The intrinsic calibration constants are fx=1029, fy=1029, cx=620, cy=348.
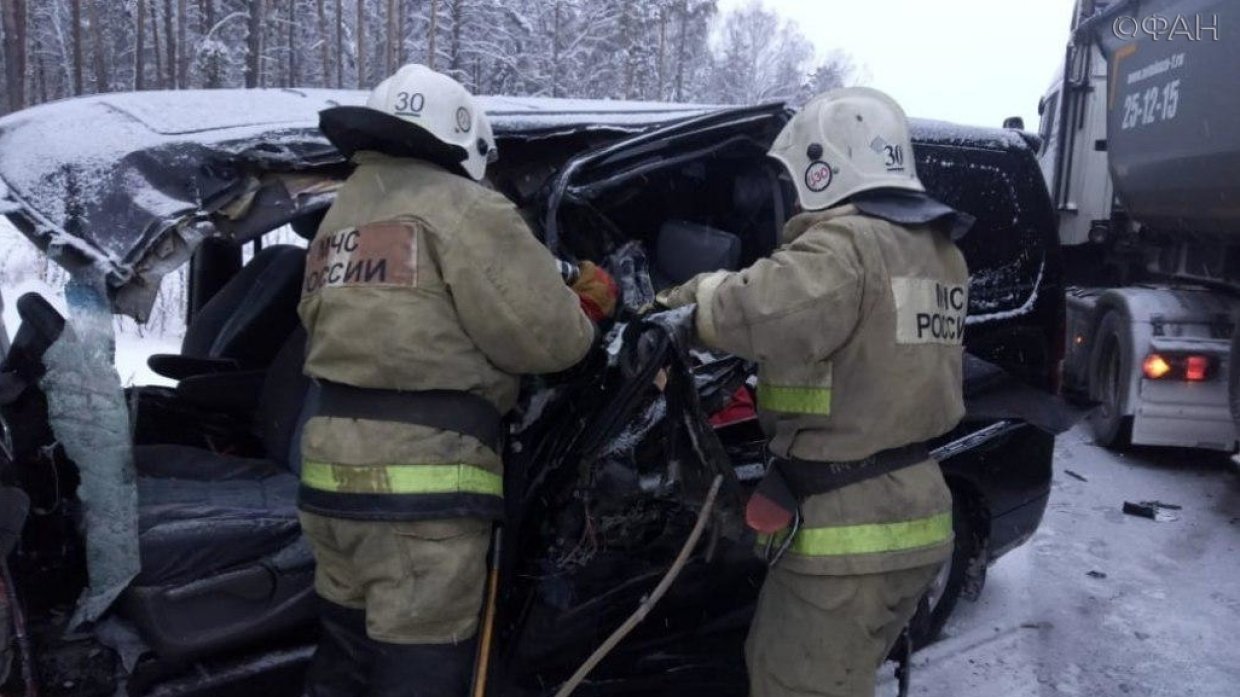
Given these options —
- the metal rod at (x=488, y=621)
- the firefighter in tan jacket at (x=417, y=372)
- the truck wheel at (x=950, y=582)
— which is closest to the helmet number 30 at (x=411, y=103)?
the firefighter in tan jacket at (x=417, y=372)

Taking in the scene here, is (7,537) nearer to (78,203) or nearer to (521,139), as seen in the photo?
(78,203)

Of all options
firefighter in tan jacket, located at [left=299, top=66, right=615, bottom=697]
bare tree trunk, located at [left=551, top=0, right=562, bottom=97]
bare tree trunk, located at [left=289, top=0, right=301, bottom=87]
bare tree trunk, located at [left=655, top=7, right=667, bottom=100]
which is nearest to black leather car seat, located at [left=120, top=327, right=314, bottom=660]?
firefighter in tan jacket, located at [left=299, top=66, right=615, bottom=697]

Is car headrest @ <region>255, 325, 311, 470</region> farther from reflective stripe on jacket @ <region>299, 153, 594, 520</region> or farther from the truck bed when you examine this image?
the truck bed

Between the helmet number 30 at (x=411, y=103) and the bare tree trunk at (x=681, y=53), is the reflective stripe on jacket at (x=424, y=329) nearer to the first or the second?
the helmet number 30 at (x=411, y=103)

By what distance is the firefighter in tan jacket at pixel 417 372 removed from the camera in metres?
2.31

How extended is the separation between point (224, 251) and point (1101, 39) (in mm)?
6516

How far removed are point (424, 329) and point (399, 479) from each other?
34 cm

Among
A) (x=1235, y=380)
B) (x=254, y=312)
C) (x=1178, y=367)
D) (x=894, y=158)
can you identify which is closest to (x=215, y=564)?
(x=254, y=312)

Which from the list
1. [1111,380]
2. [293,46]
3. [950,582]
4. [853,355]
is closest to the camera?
[853,355]

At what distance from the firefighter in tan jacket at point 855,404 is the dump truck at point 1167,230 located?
357cm

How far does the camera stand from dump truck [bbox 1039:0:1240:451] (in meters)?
5.47

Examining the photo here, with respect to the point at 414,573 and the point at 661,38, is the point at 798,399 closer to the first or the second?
the point at 414,573

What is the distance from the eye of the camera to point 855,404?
245cm

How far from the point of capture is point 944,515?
2631mm
